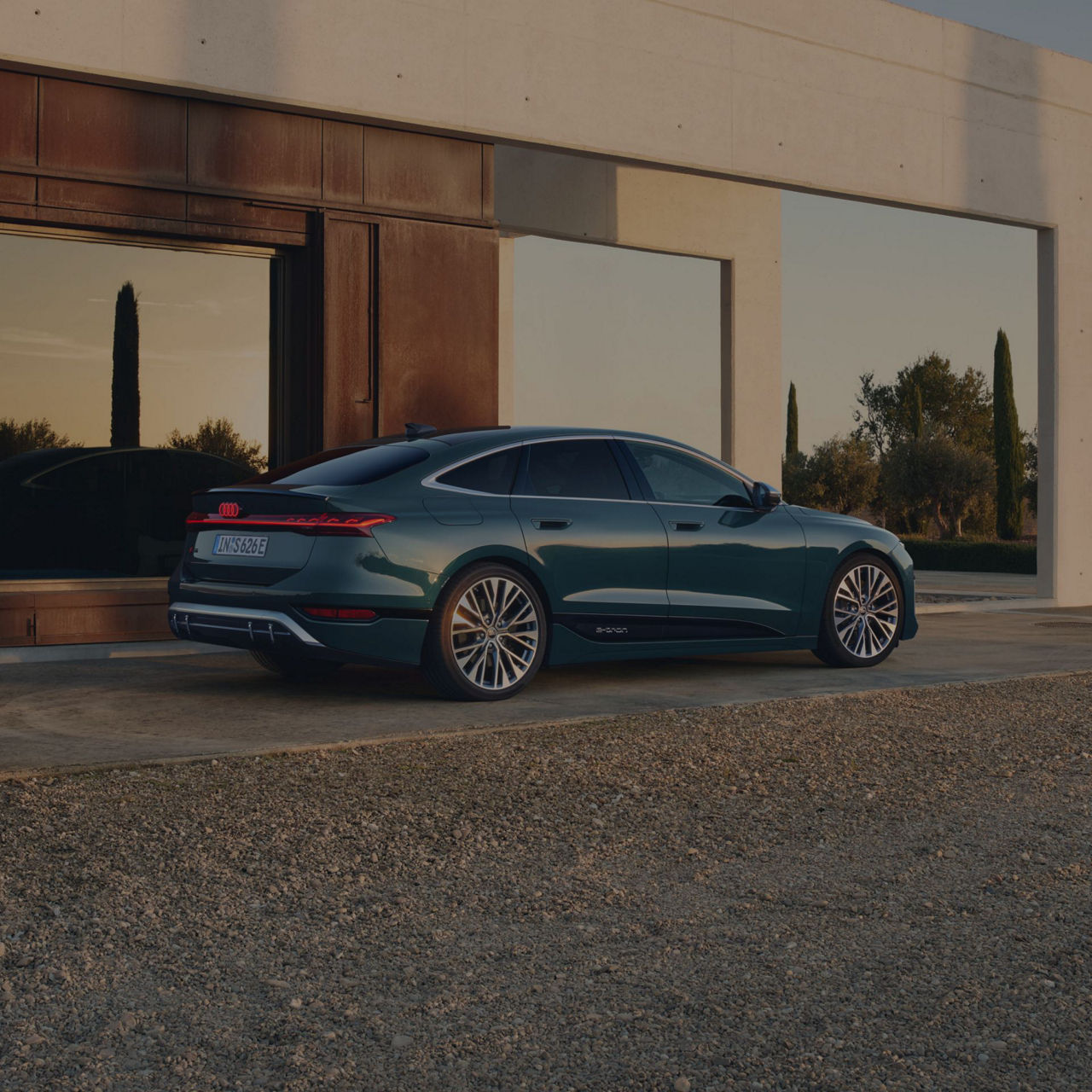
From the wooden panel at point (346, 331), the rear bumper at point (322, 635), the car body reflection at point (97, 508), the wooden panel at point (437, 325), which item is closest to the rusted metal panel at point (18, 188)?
the car body reflection at point (97, 508)

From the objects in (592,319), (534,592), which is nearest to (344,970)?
(534,592)

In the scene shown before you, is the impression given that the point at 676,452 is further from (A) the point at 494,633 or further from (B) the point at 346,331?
(B) the point at 346,331

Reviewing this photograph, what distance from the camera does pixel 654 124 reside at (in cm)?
1258

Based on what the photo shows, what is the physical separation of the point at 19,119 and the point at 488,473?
4.71 m

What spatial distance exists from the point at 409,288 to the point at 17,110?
3188mm

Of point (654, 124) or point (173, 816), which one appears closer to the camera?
point (173, 816)

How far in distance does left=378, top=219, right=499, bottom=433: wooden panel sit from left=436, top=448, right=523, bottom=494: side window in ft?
11.5

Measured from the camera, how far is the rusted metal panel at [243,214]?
10.7 m

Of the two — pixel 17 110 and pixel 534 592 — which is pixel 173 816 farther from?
pixel 17 110

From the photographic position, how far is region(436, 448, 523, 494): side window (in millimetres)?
7673

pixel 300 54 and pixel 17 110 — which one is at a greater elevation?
pixel 300 54

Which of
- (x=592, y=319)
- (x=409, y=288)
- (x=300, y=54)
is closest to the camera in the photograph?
(x=300, y=54)

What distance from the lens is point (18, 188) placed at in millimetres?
9938

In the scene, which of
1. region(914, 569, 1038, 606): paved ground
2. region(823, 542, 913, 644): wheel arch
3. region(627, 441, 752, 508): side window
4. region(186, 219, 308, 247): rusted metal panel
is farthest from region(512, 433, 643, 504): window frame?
region(914, 569, 1038, 606): paved ground
